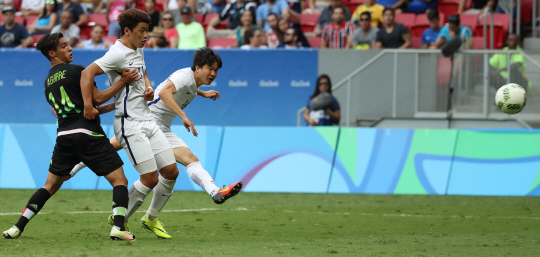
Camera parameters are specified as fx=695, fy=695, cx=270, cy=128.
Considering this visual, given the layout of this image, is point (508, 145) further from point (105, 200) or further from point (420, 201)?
point (105, 200)

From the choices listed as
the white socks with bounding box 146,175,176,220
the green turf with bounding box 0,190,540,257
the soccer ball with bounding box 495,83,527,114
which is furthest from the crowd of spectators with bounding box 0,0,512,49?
the white socks with bounding box 146,175,176,220

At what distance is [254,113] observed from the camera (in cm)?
1477

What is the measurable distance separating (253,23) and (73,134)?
10.2 metres

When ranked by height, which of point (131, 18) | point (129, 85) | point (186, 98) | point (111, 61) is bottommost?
point (186, 98)

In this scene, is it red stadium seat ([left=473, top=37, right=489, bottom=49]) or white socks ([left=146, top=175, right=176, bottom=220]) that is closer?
white socks ([left=146, top=175, right=176, bottom=220])

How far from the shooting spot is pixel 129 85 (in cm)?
657

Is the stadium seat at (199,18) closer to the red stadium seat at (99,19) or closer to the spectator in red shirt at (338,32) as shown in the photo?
the red stadium seat at (99,19)

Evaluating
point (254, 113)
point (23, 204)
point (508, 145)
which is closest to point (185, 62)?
point (254, 113)

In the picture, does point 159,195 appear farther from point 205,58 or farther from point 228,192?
point 205,58

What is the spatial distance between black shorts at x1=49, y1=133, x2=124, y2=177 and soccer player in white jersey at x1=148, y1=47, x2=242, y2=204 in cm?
83

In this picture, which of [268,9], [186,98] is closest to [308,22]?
[268,9]

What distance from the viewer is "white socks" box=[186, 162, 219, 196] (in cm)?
699

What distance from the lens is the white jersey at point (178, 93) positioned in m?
7.29

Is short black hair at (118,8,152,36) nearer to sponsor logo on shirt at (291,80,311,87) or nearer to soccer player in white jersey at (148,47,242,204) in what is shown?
soccer player in white jersey at (148,47,242,204)
